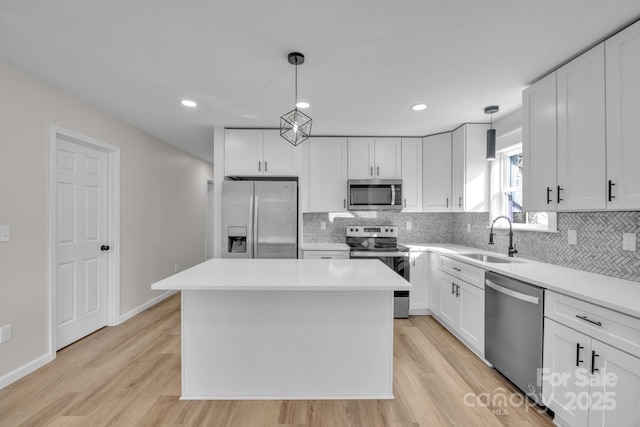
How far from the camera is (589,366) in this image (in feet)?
5.06

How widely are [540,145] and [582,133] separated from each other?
338 millimetres

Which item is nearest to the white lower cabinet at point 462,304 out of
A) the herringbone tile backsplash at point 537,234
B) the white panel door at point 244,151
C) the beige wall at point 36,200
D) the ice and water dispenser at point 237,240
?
the herringbone tile backsplash at point 537,234

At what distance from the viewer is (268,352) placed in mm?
2016

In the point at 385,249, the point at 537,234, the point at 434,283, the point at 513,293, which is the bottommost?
the point at 434,283

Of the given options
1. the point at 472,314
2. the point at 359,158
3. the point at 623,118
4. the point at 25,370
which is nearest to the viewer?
the point at 623,118

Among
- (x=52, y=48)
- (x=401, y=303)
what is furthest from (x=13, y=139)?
(x=401, y=303)

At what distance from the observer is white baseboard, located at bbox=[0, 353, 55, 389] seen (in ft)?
7.04

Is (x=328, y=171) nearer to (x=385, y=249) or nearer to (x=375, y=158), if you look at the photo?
(x=375, y=158)

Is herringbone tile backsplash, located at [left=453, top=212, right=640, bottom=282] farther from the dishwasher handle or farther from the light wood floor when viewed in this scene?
the light wood floor

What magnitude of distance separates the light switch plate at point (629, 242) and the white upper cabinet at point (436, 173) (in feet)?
6.02

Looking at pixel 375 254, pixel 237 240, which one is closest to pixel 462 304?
pixel 375 254

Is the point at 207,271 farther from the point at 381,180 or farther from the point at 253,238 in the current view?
the point at 381,180

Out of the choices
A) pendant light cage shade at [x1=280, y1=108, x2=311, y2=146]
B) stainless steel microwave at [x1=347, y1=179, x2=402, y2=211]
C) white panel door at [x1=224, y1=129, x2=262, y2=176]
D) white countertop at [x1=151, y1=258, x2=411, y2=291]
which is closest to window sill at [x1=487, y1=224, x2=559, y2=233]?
stainless steel microwave at [x1=347, y1=179, x2=402, y2=211]

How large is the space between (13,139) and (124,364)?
1985 mm
